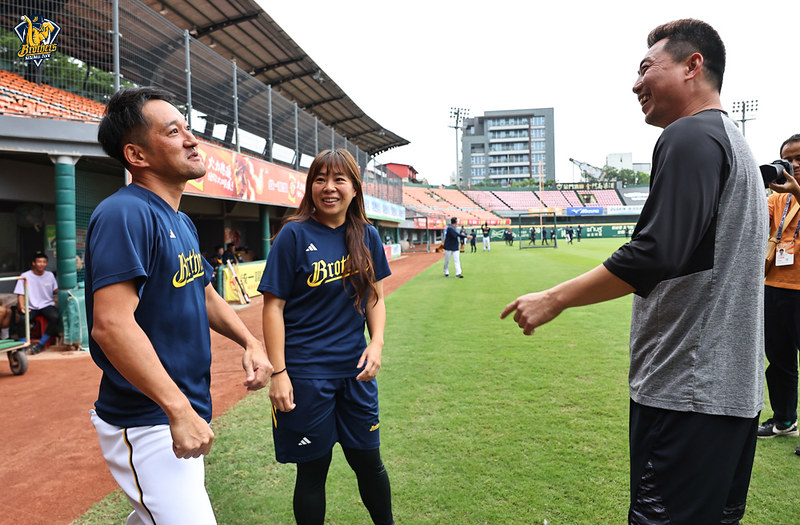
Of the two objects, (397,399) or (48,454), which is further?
(397,399)

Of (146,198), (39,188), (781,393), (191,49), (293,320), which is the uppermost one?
(191,49)

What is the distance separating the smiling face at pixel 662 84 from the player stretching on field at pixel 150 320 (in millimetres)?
1702

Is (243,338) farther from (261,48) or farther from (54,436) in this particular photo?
(261,48)

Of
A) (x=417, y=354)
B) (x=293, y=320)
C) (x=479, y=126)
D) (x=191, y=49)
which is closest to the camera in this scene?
(x=293, y=320)

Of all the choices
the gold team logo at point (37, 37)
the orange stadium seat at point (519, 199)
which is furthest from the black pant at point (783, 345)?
the orange stadium seat at point (519, 199)

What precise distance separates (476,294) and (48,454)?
32.0 feet

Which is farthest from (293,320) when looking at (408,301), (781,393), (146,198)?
(408,301)

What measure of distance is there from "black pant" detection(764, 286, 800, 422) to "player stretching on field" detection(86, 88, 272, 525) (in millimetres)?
3796

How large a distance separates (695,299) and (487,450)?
99.4 inches

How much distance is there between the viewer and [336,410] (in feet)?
7.70

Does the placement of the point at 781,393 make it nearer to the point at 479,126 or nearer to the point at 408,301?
the point at 408,301

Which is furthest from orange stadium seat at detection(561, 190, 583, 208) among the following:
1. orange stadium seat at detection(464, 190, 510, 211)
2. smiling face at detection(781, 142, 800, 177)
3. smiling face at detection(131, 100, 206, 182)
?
smiling face at detection(131, 100, 206, 182)

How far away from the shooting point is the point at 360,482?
7.87 ft

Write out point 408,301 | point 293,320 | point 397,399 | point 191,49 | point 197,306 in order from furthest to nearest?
point 408,301, point 191,49, point 397,399, point 293,320, point 197,306
